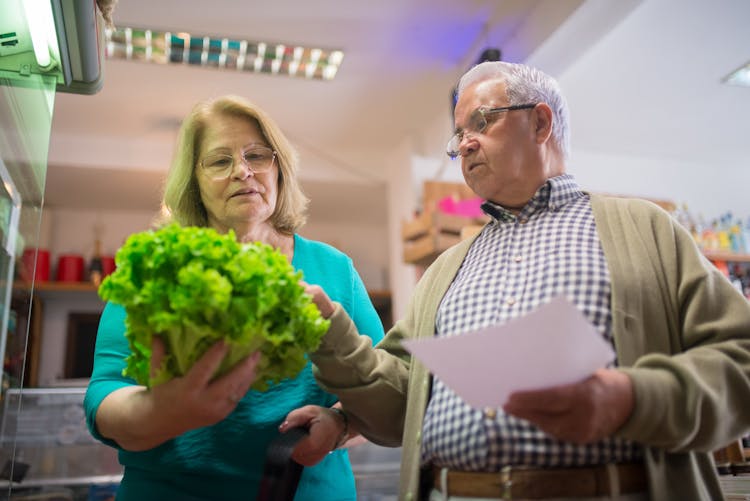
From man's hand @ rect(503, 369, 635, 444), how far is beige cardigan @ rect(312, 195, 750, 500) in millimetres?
26

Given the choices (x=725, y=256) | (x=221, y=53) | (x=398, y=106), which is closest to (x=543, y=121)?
(x=221, y=53)

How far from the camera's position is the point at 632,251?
115cm

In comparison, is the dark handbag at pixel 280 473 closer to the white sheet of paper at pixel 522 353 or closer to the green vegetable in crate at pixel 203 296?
the green vegetable in crate at pixel 203 296

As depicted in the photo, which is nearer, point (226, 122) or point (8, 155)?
point (8, 155)

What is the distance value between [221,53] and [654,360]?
3710mm

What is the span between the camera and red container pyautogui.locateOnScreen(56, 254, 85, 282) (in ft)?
19.7

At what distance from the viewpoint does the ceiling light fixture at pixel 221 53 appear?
12.6 ft

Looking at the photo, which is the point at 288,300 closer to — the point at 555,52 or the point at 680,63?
the point at 555,52

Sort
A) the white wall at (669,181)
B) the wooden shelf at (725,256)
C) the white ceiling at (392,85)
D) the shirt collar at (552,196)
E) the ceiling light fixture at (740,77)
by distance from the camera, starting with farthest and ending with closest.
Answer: the white wall at (669,181), the wooden shelf at (725,256), the ceiling light fixture at (740,77), the white ceiling at (392,85), the shirt collar at (552,196)

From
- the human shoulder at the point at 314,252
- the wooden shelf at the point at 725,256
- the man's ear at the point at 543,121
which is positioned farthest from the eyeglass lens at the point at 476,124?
the wooden shelf at the point at 725,256

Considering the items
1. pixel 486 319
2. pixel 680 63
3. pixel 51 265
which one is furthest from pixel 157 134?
pixel 486 319

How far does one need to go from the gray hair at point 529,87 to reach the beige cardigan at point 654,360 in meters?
0.24

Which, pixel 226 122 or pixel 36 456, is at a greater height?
pixel 226 122

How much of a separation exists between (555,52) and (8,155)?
3265mm
